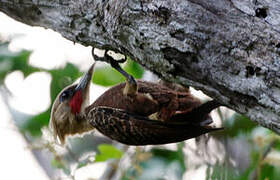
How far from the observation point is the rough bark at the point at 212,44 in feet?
7.30

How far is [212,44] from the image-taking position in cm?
234

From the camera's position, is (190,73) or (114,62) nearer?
(190,73)

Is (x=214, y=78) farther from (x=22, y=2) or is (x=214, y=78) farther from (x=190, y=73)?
(x=22, y=2)

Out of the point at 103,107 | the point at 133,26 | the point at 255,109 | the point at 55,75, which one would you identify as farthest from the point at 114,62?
the point at 255,109

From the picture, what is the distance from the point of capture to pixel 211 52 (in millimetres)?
2348

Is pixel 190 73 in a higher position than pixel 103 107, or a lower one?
higher

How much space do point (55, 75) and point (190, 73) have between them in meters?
2.00

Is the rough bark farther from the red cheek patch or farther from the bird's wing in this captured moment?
the red cheek patch

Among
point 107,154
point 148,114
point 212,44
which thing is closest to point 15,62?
point 107,154

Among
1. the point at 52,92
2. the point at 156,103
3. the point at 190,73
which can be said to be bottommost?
the point at 52,92

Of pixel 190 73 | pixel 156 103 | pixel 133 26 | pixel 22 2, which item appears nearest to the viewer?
pixel 190 73

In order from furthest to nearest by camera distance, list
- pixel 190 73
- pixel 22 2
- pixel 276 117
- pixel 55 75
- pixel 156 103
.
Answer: pixel 55 75, pixel 156 103, pixel 22 2, pixel 190 73, pixel 276 117

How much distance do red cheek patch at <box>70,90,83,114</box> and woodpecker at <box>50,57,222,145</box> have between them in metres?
0.34

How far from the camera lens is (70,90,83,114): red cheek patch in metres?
4.24
